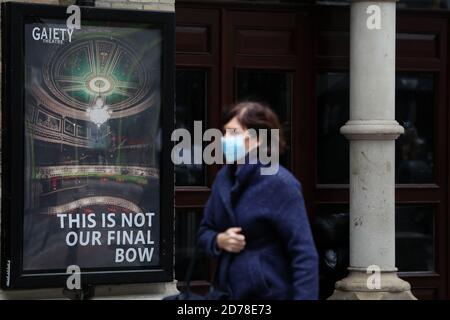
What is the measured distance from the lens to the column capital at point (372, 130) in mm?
7605

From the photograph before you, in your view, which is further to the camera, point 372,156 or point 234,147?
point 372,156

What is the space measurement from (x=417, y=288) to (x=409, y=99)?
1.70 m

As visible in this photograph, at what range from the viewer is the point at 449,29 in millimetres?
8750

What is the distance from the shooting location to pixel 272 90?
839cm

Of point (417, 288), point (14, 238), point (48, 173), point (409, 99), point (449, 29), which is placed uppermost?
point (449, 29)

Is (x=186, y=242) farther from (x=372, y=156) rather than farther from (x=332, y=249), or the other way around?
(x=372, y=156)

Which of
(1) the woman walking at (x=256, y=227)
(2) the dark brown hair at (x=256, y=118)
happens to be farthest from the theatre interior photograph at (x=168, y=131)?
(2) the dark brown hair at (x=256, y=118)

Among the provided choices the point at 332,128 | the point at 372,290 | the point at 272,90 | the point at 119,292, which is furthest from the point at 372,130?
the point at 119,292

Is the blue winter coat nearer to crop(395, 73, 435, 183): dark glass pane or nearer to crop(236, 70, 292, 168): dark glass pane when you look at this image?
crop(236, 70, 292, 168): dark glass pane

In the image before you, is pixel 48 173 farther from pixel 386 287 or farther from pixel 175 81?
pixel 386 287

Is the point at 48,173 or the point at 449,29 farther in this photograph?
the point at 449,29

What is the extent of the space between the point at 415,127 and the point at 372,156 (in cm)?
124

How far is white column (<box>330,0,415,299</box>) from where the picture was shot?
766 centimetres
